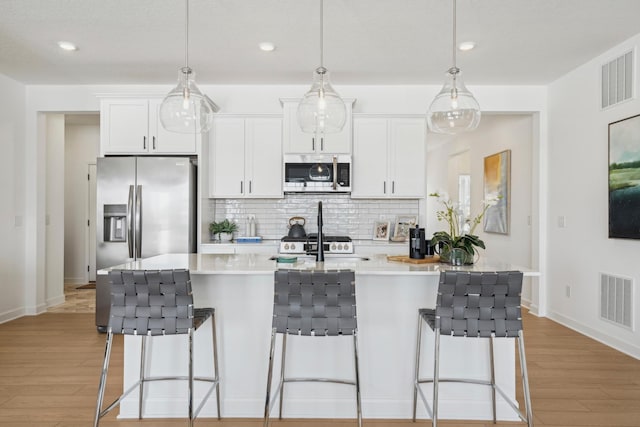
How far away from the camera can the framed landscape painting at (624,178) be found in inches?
138

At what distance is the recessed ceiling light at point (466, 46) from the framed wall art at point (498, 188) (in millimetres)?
2330

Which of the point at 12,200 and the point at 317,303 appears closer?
the point at 317,303

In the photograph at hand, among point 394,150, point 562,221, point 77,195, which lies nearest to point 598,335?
point 562,221

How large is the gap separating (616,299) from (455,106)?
2.71 meters

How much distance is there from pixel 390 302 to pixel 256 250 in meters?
2.34

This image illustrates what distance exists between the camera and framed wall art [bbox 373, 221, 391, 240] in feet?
16.0

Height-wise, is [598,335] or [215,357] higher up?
[215,357]

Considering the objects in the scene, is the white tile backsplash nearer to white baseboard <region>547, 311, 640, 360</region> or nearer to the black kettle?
the black kettle

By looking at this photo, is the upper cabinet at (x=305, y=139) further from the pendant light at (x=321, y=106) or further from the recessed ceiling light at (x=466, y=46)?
the pendant light at (x=321, y=106)

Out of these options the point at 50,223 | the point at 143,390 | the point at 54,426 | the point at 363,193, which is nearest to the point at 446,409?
the point at 143,390

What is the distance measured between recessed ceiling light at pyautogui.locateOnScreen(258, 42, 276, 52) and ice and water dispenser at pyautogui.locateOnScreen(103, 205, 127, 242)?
2184 millimetres

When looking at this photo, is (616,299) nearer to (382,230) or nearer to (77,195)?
(382,230)

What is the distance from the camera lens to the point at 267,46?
3.79 m

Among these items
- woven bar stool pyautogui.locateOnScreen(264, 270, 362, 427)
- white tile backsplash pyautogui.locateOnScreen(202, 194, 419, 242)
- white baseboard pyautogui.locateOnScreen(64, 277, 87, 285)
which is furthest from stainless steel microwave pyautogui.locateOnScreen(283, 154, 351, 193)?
white baseboard pyautogui.locateOnScreen(64, 277, 87, 285)
